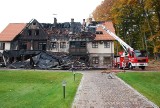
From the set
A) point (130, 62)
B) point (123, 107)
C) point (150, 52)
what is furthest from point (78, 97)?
point (150, 52)

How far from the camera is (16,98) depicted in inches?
870

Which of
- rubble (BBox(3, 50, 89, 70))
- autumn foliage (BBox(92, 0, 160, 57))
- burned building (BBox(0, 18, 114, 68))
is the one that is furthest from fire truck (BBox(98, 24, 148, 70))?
autumn foliage (BBox(92, 0, 160, 57))

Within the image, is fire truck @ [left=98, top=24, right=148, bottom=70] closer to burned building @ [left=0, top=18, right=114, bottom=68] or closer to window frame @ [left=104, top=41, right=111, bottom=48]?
window frame @ [left=104, top=41, right=111, bottom=48]

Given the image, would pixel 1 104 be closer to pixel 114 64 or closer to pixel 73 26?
pixel 114 64

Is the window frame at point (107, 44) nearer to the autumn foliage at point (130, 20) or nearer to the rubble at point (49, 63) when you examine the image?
the autumn foliage at point (130, 20)

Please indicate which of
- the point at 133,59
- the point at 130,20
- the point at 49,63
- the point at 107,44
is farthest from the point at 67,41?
the point at 133,59

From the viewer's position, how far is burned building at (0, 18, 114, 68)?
65250 millimetres

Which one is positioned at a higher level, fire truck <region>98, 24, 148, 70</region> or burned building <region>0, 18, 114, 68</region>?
burned building <region>0, 18, 114, 68</region>

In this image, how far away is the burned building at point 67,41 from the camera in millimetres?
65250

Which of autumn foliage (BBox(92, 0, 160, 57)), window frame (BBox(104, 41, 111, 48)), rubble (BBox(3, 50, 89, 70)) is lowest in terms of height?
rubble (BBox(3, 50, 89, 70))

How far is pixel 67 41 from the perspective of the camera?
217ft

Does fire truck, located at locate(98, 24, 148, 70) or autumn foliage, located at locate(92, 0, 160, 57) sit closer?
fire truck, located at locate(98, 24, 148, 70)

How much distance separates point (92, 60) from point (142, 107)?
49.3 metres

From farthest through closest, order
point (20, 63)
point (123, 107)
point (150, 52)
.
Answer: point (150, 52) → point (20, 63) → point (123, 107)
